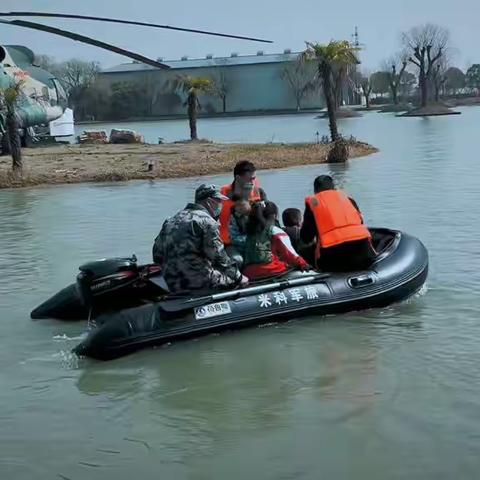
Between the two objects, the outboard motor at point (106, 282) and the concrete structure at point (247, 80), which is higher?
the concrete structure at point (247, 80)

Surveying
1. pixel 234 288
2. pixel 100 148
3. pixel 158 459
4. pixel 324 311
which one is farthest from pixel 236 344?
pixel 100 148

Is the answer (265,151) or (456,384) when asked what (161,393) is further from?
(265,151)

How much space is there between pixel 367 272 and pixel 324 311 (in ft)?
1.94

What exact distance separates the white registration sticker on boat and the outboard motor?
650 mm

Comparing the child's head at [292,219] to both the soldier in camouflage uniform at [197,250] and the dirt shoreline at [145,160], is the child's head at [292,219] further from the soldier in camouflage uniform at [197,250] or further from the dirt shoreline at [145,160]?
the dirt shoreline at [145,160]

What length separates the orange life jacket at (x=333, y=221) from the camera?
291 inches

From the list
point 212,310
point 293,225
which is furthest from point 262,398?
point 293,225

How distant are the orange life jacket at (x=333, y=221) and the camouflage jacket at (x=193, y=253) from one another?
1.00 meters

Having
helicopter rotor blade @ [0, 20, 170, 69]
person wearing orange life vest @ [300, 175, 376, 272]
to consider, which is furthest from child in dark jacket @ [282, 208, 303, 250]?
helicopter rotor blade @ [0, 20, 170, 69]

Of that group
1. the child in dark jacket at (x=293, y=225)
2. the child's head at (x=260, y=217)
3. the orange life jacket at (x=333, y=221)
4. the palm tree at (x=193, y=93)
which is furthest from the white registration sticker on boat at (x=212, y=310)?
the palm tree at (x=193, y=93)

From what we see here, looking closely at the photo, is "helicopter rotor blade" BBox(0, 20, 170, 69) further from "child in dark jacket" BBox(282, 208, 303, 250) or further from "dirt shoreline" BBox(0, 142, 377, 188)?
"dirt shoreline" BBox(0, 142, 377, 188)

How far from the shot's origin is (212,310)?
21.8ft

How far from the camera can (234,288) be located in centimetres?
689

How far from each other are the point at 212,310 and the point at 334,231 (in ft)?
4.67
